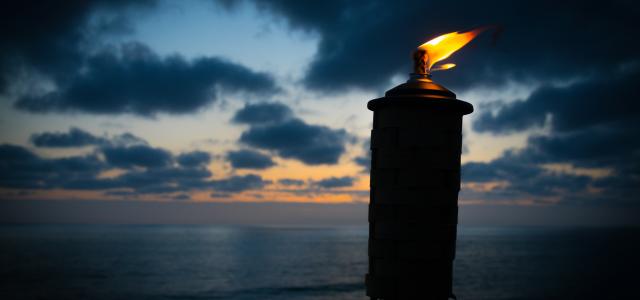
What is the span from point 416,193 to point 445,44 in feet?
4.95

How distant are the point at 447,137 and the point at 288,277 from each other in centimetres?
8115

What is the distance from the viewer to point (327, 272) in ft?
292

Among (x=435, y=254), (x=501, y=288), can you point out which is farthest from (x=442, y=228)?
(x=501, y=288)

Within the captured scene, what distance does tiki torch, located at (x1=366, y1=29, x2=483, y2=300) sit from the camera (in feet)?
14.3

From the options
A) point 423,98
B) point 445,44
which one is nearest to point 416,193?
point 423,98

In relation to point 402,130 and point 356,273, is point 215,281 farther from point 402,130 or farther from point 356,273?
point 402,130

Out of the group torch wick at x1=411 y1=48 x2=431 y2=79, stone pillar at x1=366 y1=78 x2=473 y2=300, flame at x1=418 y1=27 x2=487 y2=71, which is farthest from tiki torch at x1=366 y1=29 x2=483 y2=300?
flame at x1=418 y1=27 x2=487 y2=71

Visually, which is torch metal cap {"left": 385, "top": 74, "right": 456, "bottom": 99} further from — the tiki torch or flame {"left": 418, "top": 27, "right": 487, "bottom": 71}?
flame {"left": 418, "top": 27, "right": 487, "bottom": 71}

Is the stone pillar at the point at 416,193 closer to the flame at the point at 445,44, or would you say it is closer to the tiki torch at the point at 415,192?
the tiki torch at the point at 415,192

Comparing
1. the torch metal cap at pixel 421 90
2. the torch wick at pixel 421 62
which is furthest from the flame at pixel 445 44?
the torch metal cap at pixel 421 90

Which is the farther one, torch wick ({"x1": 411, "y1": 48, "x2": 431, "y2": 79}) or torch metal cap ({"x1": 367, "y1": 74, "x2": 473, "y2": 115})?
torch wick ({"x1": 411, "y1": 48, "x2": 431, "y2": 79})

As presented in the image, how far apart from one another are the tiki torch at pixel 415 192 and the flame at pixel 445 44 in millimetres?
378

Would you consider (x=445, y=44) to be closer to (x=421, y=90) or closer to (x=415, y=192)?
(x=421, y=90)

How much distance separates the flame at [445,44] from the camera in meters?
4.73
